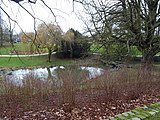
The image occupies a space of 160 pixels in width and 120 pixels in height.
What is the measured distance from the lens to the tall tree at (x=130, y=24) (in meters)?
9.77

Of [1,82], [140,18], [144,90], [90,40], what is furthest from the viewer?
[90,40]

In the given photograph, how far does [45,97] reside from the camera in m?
5.69

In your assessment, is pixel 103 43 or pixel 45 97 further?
pixel 103 43

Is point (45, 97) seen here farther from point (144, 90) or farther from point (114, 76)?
point (144, 90)

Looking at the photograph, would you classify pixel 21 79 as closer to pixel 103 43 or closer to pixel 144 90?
pixel 144 90

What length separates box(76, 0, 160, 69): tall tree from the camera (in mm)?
9766

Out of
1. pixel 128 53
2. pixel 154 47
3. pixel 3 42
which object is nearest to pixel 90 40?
pixel 128 53

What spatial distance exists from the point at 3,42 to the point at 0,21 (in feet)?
1.67

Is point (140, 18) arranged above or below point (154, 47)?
above

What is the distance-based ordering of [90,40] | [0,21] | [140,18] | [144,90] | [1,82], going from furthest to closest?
[90,40] → [140,18] → [144,90] → [1,82] → [0,21]

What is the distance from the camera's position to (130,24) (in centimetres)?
970

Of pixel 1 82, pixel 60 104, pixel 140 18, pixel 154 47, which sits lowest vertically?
pixel 60 104

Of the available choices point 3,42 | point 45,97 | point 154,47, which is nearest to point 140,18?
point 154,47

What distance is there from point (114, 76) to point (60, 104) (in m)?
1.63
